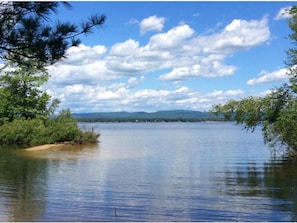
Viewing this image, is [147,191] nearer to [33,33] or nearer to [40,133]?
[33,33]

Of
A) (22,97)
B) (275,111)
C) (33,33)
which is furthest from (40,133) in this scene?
(33,33)

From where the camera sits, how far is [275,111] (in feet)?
93.9

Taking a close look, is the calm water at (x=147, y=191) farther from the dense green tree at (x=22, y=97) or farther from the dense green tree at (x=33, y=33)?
the dense green tree at (x=22, y=97)

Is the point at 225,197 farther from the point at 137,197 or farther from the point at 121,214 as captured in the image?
the point at 121,214

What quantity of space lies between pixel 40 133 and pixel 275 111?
29018 mm

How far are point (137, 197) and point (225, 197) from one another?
337cm

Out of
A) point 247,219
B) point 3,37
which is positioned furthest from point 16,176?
point 3,37

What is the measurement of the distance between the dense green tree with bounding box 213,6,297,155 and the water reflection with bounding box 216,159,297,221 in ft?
6.53

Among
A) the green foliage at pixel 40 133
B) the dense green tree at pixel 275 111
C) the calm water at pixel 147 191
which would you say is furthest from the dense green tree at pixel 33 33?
the green foliage at pixel 40 133

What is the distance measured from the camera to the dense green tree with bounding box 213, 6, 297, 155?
26469mm

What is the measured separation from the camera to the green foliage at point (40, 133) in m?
49.3

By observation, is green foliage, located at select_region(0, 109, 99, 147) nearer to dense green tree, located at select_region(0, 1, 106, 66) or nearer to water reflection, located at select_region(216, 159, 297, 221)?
water reflection, located at select_region(216, 159, 297, 221)

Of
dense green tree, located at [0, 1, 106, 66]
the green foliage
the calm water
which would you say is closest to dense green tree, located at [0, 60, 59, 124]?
the green foliage

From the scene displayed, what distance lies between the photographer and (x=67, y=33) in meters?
9.38
